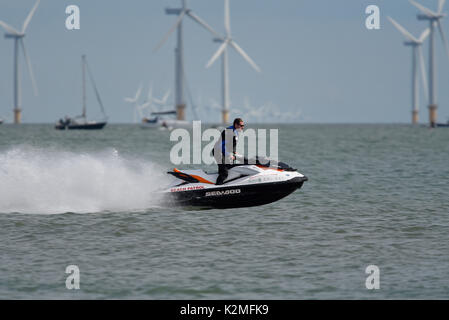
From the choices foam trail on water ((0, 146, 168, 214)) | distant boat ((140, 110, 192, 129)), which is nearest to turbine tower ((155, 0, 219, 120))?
distant boat ((140, 110, 192, 129))

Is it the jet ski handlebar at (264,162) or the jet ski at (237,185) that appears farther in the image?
the jet ski at (237,185)

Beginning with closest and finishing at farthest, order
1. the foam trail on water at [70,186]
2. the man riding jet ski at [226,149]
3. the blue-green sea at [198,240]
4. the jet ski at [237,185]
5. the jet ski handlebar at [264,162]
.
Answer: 1. the blue-green sea at [198,240]
2. the man riding jet ski at [226,149]
3. the jet ski handlebar at [264,162]
4. the jet ski at [237,185]
5. the foam trail on water at [70,186]

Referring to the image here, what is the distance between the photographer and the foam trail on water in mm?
21656

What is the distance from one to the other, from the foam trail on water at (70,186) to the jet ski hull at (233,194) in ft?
3.42

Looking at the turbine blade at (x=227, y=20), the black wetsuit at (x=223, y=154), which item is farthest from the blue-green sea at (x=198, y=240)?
the turbine blade at (x=227, y=20)

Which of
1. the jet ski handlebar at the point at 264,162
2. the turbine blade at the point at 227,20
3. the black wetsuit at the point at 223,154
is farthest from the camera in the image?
the turbine blade at the point at 227,20

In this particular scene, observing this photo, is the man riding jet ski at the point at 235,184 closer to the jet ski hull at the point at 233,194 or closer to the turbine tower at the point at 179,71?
the jet ski hull at the point at 233,194

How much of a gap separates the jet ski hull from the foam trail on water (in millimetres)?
1043

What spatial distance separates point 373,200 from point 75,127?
125856 millimetres

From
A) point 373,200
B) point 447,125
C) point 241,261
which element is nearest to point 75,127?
point 447,125

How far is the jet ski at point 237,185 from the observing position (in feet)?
64.7

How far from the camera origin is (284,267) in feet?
46.8

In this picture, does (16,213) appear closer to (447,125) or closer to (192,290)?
(192,290)

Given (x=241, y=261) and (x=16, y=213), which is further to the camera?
(x=16, y=213)
